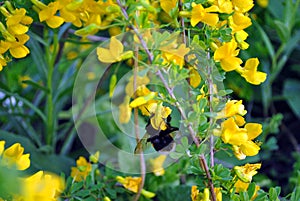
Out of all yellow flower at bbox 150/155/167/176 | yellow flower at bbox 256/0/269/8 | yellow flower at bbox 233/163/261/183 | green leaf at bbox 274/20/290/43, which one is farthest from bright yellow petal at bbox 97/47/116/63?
yellow flower at bbox 256/0/269/8

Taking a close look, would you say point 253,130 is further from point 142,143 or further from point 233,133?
point 142,143

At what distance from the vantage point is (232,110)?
66 centimetres

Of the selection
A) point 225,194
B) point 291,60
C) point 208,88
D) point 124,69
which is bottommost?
point 291,60

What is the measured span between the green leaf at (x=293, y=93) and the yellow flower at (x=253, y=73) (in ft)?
2.31

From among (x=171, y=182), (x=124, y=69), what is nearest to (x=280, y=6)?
(x=124, y=69)

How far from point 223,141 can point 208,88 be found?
→ 70 mm

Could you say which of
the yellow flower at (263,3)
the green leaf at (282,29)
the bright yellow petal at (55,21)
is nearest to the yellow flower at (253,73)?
the bright yellow petal at (55,21)

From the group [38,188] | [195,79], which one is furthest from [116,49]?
[38,188]

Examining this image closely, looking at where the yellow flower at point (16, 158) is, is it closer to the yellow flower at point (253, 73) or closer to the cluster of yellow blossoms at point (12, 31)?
the cluster of yellow blossoms at point (12, 31)

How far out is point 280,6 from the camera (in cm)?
143

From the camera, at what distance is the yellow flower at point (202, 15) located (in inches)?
26.3

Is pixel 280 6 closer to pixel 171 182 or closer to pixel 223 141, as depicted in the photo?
pixel 171 182

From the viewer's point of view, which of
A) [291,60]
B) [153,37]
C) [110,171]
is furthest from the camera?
[291,60]

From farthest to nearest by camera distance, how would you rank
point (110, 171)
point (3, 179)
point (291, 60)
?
point (291, 60) < point (110, 171) < point (3, 179)
